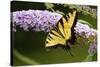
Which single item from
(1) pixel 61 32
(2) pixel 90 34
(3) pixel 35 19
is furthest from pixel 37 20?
(2) pixel 90 34

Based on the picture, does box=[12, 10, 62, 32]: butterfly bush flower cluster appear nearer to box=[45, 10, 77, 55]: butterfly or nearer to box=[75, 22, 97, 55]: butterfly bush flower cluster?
box=[45, 10, 77, 55]: butterfly

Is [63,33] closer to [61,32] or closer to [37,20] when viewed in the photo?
[61,32]

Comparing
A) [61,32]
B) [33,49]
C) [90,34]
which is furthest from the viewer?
[90,34]

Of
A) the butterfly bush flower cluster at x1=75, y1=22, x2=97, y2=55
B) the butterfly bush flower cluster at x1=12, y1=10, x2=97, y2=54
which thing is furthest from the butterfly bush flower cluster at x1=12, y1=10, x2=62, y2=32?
the butterfly bush flower cluster at x1=75, y1=22, x2=97, y2=55

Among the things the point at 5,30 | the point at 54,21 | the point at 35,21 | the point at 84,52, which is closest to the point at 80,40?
the point at 84,52

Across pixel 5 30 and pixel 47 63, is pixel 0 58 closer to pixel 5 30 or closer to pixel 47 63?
pixel 5 30

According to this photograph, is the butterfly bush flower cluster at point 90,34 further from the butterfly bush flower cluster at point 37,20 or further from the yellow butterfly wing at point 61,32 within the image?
the yellow butterfly wing at point 61,32
